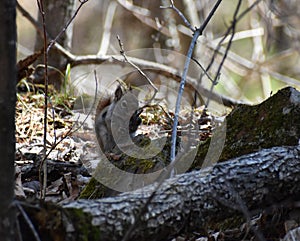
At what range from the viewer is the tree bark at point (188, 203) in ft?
5.73

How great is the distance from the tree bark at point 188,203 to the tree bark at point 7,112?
0.11 metres

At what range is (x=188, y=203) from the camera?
2006mm

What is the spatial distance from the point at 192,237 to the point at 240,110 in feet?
2.43

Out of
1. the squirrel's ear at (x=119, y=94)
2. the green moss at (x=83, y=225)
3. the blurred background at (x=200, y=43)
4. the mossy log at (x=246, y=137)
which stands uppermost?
the blurred background at (x=200, y=43)

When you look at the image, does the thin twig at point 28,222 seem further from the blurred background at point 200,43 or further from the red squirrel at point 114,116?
the blurred background at point 200,43

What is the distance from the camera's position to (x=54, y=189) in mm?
2830

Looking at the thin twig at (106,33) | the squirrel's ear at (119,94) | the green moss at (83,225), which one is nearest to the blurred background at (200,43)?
the thin twig at (106,33)

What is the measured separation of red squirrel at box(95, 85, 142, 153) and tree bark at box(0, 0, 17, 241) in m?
1.54

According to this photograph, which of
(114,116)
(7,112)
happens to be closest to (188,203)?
(7,112)

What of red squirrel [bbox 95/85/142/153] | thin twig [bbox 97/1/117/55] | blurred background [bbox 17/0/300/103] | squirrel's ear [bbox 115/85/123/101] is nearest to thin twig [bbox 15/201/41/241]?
red squirrel [bbox 95/85/142/153]

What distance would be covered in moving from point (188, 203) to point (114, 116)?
1.45 metres

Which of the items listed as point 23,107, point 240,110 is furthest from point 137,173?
point 23,107

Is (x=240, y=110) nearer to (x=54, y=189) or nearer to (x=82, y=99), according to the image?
(x=54, y=189)

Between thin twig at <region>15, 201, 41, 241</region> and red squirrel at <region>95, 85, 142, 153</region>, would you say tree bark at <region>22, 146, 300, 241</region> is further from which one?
red squirrel at <region>95, 85, 142, 153</region>
